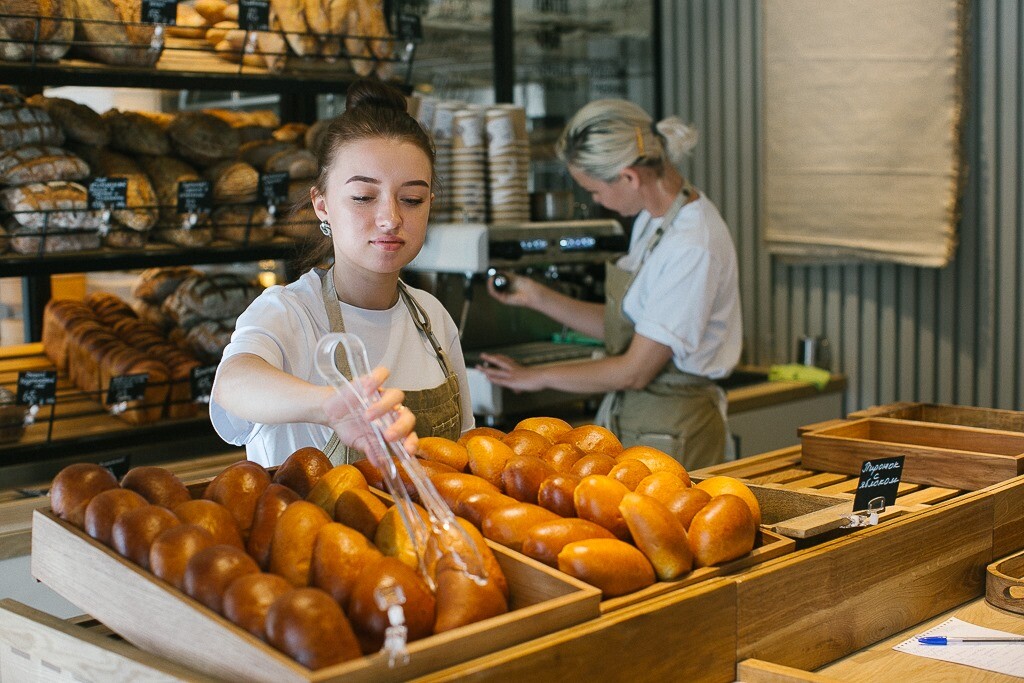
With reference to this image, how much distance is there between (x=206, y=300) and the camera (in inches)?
119

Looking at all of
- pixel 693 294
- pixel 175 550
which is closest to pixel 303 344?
pixel 175 550

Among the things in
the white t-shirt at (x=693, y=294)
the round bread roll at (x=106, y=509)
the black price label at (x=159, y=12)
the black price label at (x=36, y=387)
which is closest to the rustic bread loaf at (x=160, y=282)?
the black price label at (x=36, y=387)

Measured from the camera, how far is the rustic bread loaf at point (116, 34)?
104 inches

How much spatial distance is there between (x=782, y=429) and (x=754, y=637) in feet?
8.84

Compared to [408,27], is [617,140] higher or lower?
lower

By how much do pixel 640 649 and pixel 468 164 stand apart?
7.57 feet

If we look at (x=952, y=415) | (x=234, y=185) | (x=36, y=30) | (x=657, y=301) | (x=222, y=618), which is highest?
(x=36, y=30)

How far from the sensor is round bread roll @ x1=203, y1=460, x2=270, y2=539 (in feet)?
4.33

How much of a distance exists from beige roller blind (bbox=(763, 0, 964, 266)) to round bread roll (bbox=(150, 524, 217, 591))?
127 inches

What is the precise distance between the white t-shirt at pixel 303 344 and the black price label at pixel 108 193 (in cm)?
87

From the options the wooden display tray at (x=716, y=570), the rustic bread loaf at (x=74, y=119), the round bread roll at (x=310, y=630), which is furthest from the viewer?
the rustic bread loaf at (x=74, y=119)

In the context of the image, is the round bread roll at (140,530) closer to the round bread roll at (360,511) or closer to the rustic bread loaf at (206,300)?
the round bread roll at (360,511)

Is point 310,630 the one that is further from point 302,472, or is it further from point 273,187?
point 273,187

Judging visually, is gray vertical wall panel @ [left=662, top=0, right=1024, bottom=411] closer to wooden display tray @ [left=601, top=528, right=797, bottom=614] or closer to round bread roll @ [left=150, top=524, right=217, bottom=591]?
wooden display tray @ [left=601, top=528, right=797, bottom=614]
